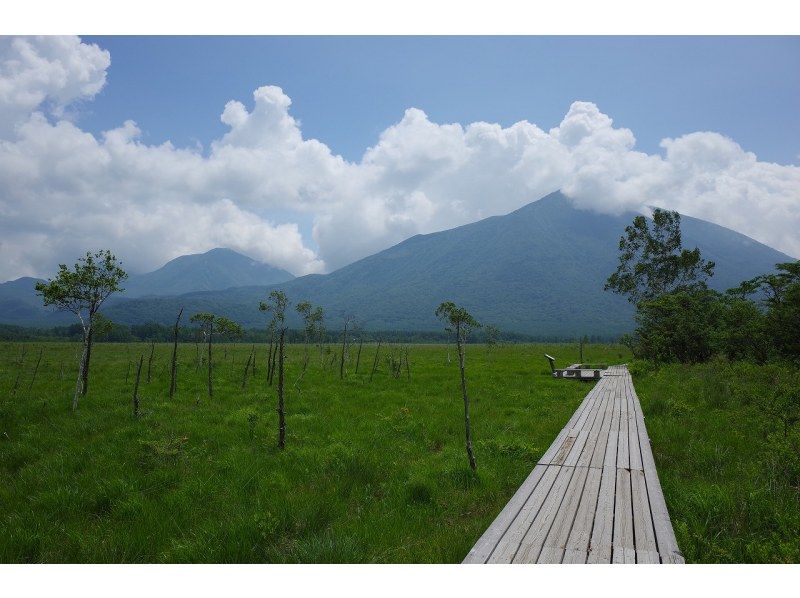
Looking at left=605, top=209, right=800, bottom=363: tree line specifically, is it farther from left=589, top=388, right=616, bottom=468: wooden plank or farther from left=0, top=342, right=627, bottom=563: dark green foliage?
left=589, top=388, right=616, bottom=468: wooden plank

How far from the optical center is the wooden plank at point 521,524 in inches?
170

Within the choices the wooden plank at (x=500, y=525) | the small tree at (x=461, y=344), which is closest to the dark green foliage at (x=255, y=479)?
the small tree at (x=461, y=344)

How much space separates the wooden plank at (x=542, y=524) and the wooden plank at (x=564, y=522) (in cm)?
5

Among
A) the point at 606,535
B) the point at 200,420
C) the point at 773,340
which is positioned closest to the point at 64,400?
the point at 200,420

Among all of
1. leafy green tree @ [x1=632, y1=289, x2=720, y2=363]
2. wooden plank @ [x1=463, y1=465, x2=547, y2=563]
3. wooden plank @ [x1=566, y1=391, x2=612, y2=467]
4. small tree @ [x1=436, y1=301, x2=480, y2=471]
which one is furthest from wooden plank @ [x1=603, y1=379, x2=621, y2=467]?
leafy green tree @ [x1=632, y1=289, x2=720, y2=363]

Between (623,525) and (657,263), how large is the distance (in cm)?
4572

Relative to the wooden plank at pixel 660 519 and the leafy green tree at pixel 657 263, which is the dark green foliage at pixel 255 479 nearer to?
the wooden plank at pixel 660 519

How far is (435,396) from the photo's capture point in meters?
17.4

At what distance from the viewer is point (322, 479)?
25.5 feet

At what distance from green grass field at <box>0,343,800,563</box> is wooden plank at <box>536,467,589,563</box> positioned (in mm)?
1041

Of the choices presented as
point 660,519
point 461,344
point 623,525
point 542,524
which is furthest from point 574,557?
point 461,344

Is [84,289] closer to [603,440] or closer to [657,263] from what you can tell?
[603,440]

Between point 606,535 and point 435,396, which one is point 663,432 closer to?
point 606,535

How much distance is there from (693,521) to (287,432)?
9.01 meters
